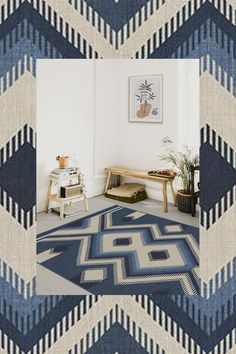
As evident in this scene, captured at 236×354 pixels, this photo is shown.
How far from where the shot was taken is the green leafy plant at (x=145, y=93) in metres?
3.00

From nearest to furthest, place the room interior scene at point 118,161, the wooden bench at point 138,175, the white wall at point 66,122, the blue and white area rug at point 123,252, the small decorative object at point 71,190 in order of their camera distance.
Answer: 1. the blue and white area rug at point 123,252
2. the room interior scene at point 118,161
3. the white wall at point 66,122
4. the small decorative object at point 71,190
5. the wooden bench at point 138,175

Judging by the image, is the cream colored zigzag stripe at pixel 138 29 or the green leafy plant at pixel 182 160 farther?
the green leafy plant at pixel 182 160

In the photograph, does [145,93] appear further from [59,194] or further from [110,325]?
[110,325]

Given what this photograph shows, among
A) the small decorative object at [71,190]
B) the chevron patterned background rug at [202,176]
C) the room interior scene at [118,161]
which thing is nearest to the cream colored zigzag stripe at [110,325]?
the chevron patterned background rug at [202,176]

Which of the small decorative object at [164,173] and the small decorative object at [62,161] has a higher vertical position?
the small decorative object at [62,161]

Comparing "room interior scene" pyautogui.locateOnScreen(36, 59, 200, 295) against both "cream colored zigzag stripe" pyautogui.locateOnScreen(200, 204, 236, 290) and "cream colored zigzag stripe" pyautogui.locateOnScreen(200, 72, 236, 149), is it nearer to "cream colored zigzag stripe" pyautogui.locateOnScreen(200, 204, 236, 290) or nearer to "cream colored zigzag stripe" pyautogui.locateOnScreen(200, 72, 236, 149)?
"cream colored zigzag stripe" pyautogui.locateOnScreen(200, 204, 236, 290)

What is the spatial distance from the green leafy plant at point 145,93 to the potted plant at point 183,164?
41 centimetres

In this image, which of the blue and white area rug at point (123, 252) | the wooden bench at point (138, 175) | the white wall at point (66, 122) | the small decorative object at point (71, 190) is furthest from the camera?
the wooden bench at point (138, 175)

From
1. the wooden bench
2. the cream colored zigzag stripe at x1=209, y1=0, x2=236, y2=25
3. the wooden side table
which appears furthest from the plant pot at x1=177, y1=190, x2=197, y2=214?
the cream colored zigzag stripe at x1=209, y1=0, x2=236, y2=25

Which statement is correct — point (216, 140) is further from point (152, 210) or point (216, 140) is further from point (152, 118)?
point (152, 118)

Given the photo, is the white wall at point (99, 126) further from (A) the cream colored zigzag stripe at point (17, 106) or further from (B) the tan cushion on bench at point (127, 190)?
(A) the cream colored zigzag stripe at point (17, 106)

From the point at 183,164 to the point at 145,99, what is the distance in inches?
28.6

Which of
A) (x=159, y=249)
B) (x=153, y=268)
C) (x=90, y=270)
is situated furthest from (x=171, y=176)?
(x=90, y=270)

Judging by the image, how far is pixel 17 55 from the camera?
3.23ft
